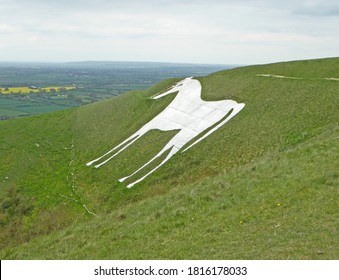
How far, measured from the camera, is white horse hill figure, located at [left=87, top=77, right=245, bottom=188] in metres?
35.9

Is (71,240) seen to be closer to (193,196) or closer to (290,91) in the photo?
(193,196)

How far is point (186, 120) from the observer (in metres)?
41.8

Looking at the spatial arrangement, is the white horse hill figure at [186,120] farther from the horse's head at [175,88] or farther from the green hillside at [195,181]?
the horse's head at [175,88]

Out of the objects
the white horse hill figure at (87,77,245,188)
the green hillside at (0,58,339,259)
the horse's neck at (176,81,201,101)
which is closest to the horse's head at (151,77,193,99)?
the horse's neck at (176,81,201,101)

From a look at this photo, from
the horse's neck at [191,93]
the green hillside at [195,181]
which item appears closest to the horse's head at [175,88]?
the horse's neck at [191,93]

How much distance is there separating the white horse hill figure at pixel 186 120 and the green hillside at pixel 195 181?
1.32 metres

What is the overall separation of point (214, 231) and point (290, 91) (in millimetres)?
30106

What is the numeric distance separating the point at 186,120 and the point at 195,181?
16578 millimetres

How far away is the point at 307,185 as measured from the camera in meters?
16.5

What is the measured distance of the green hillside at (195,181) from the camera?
43.3ft

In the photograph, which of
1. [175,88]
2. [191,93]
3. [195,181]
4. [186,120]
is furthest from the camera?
[175,88]

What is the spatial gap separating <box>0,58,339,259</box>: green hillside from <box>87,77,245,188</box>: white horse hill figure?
1.32m

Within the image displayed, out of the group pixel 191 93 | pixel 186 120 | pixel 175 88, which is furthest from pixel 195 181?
pixel 175 88

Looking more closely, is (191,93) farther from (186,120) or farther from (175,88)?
(186,120)
